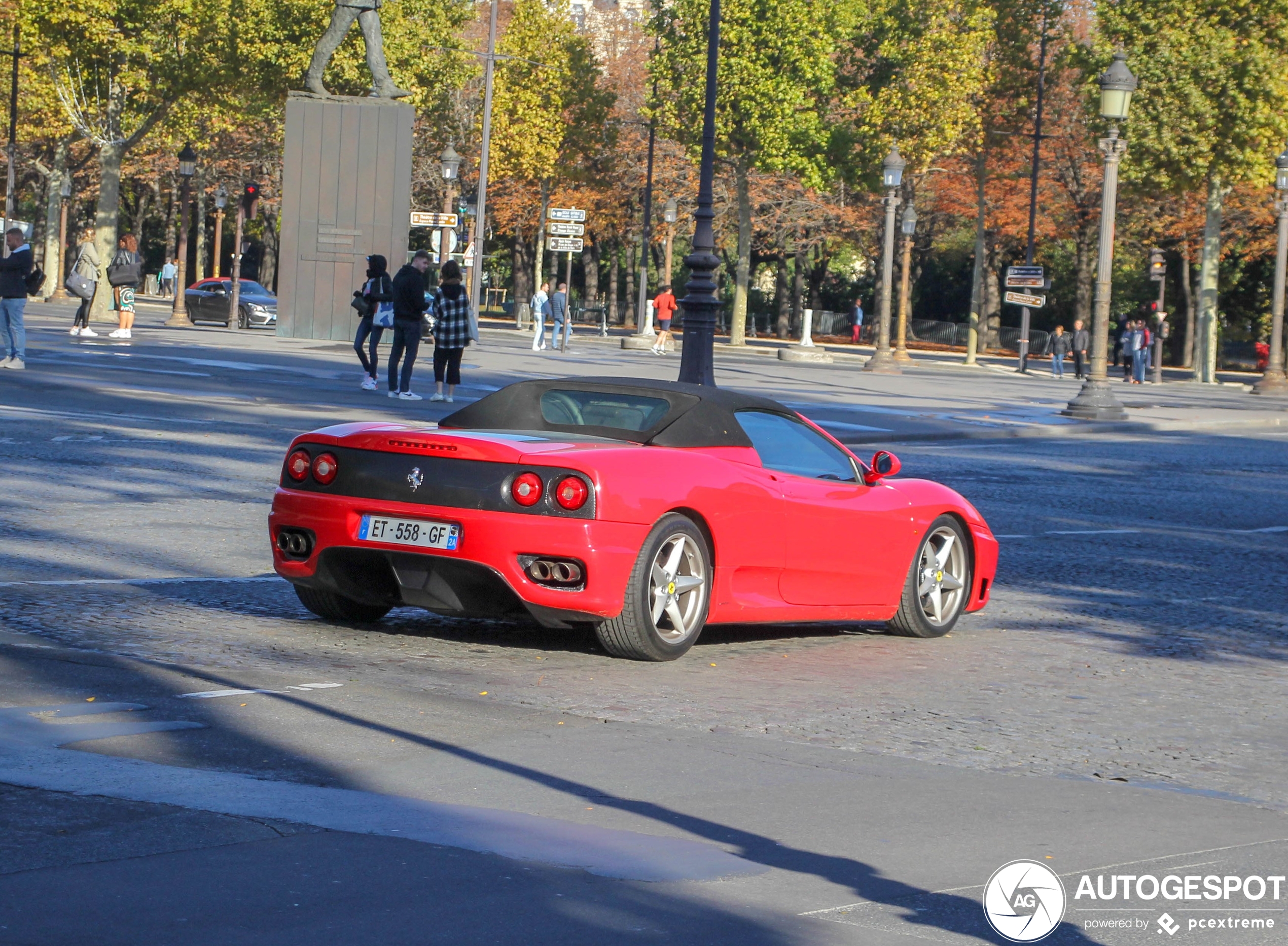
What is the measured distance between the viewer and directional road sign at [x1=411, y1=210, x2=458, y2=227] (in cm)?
3703

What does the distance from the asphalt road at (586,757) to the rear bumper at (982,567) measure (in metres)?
0.22

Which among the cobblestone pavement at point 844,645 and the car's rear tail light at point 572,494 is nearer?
the cobblestone pavement at point 844,645

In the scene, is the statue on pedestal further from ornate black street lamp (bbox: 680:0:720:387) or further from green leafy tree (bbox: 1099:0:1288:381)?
green leafy tree (bbox: 1099:0:1288:381)

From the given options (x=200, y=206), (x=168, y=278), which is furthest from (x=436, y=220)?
(x=168, y=278)

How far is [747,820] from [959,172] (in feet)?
199

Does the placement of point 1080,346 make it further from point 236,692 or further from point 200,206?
point 236,692

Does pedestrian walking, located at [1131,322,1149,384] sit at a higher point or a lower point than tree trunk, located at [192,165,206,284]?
lower

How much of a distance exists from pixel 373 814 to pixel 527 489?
8.40 ft

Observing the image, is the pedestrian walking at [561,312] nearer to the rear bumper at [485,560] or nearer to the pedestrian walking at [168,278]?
the pedestrian walking at [168,278]

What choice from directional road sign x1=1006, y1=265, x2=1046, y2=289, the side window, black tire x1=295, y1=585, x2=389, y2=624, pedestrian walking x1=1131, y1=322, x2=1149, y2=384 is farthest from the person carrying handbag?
pedestrian walking x1=1131, y1=322, x2=1149, y2=384

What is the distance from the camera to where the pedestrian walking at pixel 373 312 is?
23094 millimetres

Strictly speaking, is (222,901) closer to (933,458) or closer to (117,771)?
(117,771)

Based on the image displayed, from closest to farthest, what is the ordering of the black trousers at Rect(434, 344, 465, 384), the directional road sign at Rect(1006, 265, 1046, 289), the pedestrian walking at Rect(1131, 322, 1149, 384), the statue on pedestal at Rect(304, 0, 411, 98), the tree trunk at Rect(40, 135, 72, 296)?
the black trousers at Rect(434, 344, 465, 384), the statue on pedestal at Rect(304, 0, 411, 98), the pedestrian walking at Rect(1131, 322, 1149, 384), the directional road sign at Rect(1006, 265, 1046, 289), the tree trunk at Rect(40, 135, 72, 296)

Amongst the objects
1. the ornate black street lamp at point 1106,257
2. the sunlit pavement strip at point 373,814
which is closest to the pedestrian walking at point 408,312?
the ornate black street lamp at point 1106,257
